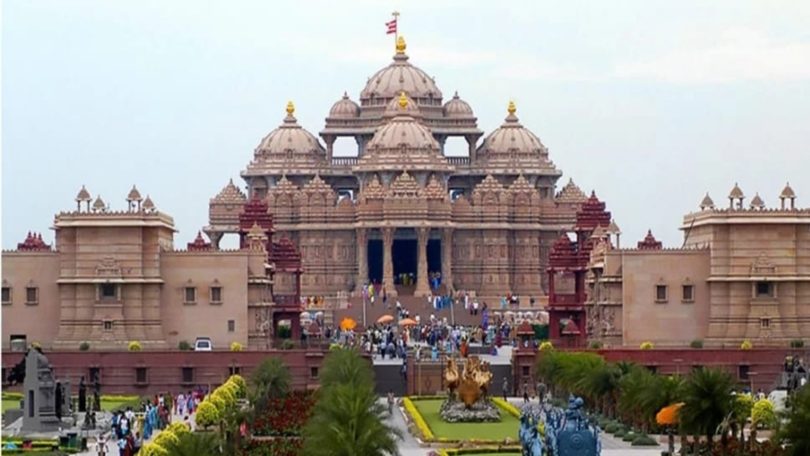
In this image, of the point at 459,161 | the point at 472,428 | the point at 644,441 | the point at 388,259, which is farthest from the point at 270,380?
the point at 459,161

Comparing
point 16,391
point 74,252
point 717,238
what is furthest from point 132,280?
point 717,238

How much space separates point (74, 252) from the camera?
298ft

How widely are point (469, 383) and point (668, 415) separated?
11.1 m

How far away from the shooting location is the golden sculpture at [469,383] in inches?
2736

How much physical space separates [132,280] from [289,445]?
37150 millimetres

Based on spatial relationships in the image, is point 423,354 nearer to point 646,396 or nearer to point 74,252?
point 74,252

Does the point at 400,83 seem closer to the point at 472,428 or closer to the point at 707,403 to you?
the point at 472,428

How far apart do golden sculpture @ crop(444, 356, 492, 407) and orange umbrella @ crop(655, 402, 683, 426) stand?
9.43m

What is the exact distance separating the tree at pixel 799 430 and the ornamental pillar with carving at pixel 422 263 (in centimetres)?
7460

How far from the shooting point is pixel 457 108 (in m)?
137

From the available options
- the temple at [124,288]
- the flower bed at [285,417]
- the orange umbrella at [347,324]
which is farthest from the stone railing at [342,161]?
the flower bed at [285,417]

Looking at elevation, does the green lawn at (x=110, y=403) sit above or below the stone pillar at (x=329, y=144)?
below

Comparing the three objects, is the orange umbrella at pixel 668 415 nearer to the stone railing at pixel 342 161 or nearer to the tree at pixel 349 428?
the tree at pixel 349 428

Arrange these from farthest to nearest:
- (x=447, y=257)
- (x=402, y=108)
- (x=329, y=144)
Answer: (x=329, y=144)
(x=402, y=108)
(x=447, y=257)
